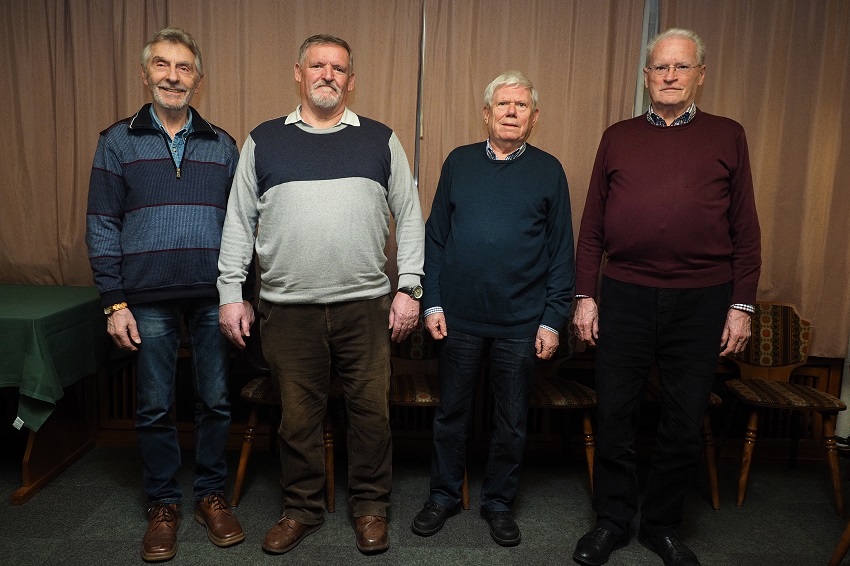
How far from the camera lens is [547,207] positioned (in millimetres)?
2262

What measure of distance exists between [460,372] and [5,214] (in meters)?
2.23

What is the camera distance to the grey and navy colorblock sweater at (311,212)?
6.84 ft

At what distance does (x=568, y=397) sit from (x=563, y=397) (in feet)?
0.07

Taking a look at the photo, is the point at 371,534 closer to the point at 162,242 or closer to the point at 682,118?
the point at 162,242

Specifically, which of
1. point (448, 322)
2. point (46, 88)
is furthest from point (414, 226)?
point (46, 88)

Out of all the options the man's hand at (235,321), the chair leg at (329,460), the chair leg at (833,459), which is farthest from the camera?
the chair leg at (833,459)

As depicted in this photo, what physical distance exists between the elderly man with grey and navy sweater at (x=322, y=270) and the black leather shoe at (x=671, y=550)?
896mm

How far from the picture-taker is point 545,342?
2229 millimetres

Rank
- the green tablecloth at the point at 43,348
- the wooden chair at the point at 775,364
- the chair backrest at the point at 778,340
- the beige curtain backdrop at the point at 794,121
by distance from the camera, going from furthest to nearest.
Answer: the chair backrest at the point at 778,340 → the beige curtain backdrop at the point at 794,121 → the wooden chair at the point at 775,364 → the green tablecloth at the point at 43,348

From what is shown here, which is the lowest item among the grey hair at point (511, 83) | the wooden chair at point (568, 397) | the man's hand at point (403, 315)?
the wooden chair at point (568, 397)

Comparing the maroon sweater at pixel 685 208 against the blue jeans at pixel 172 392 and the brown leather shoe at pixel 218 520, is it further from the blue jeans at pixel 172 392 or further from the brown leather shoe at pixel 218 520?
the brown leather shoe at pixel 218 520

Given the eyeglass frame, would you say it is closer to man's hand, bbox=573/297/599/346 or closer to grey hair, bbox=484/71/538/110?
grey hair, bbox=484/71/538/110

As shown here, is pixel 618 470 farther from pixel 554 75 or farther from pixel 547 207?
pixel 554 75

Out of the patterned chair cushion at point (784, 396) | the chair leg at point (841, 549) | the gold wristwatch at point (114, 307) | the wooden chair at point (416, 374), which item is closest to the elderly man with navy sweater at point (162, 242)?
the gold wristwatch at point (114, 307)
